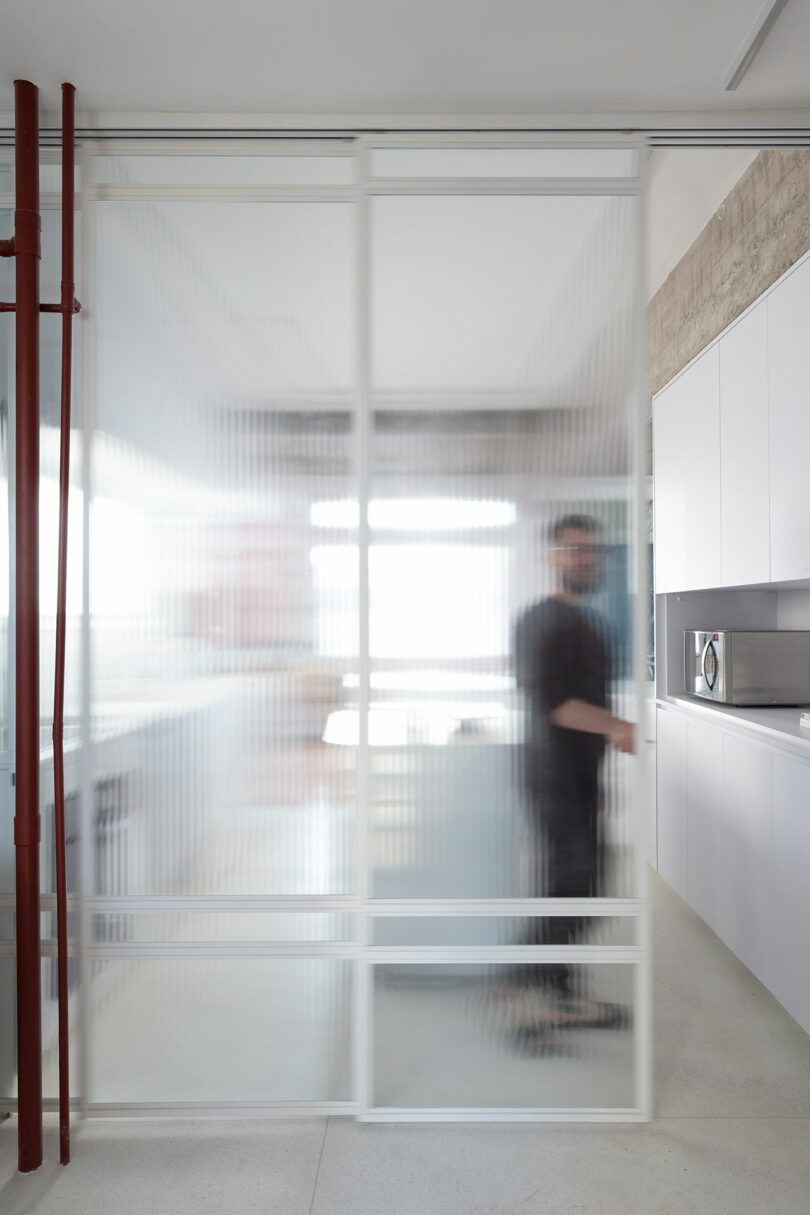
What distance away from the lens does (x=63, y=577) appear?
6.64 ft

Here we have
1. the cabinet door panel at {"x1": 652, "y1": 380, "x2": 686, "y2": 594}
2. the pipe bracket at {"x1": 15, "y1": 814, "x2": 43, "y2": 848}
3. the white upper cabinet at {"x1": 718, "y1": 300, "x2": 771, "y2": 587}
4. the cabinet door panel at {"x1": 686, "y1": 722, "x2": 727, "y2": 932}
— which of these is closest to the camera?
the pipe bracket at {"x1": 15, "y1": 814, "x2": 43, "y2": 848}

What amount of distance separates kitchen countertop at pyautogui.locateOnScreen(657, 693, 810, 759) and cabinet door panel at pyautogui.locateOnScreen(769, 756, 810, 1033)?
59mm

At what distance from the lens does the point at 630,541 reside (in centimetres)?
212

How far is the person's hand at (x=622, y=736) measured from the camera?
6.90ft

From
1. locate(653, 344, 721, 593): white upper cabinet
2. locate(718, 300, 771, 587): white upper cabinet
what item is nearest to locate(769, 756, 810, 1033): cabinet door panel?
locate(718, 300, 771, 587): white upper cabinet

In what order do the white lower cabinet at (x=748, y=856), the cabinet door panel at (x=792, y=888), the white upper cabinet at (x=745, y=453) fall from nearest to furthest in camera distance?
the cabinet door panel at (x=792, y=888)
the white lower cabinet at (x=748, y=856)
the white upper cabinet at (x=745, y=453)

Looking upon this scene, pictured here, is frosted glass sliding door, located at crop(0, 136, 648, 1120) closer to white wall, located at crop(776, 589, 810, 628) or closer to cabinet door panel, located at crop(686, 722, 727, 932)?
cabinet door panel, located at crop(686, 722, 727, 932)

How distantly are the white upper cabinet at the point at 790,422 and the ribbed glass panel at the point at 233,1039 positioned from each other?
195cm

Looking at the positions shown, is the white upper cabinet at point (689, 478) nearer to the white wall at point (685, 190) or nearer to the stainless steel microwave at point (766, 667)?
the stainless steel microwave at point (766, 667)

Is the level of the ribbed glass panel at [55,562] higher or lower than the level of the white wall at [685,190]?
lower

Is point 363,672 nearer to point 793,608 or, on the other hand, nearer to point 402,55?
point 402,55

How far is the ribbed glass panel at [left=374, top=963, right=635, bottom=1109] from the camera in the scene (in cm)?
209

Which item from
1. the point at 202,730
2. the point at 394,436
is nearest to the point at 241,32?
the point at 394,436

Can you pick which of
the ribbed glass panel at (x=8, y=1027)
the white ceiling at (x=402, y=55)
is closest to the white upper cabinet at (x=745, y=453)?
the white ceiling at (x=402, y=55)
